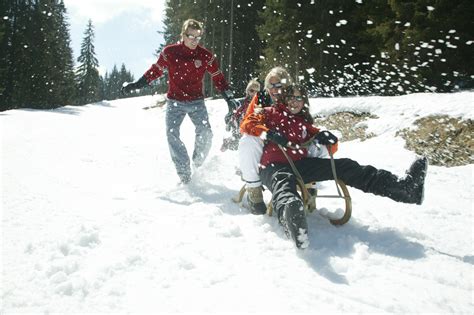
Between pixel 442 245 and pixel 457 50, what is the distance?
11.6 m

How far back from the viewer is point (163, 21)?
38.9 meters

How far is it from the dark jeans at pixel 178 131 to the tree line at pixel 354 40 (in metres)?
8.16

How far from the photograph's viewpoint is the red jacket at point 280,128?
3.88 m

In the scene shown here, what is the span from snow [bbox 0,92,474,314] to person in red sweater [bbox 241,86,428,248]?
316 mm

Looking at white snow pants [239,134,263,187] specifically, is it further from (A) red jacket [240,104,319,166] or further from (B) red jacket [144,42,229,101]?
(B) red jacket [144,42,229,101]

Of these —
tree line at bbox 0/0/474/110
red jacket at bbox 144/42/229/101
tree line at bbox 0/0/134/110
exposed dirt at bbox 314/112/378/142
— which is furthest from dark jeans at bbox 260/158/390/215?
tree line at bbox 0/0/134/110

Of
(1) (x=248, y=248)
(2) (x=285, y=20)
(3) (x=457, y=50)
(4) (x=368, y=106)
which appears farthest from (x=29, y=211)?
(2) (x=285, y=20)

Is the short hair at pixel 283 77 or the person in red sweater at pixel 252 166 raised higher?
the short hair at pixel 283 77

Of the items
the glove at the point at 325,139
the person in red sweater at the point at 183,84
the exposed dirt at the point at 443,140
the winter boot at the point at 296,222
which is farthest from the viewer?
the exposed dirt at the point at 443,140

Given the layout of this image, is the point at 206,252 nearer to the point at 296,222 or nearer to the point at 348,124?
the point at 296,222

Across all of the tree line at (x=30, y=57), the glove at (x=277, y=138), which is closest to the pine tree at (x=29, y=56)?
the tree line at (x=30, y=57)

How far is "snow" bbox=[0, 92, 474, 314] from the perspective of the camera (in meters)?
2.25

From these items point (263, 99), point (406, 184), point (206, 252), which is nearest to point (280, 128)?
point (263, 99)

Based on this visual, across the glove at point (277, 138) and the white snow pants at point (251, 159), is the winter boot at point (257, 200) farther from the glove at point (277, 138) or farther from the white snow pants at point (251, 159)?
the glove at point (277, 138)
